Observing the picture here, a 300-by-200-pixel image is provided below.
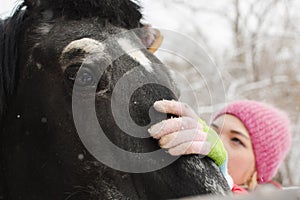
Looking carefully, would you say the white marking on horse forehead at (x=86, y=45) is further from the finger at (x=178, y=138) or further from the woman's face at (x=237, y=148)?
the woman's face at (x=237, y=148)

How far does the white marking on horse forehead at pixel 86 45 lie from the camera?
1888 millimetres

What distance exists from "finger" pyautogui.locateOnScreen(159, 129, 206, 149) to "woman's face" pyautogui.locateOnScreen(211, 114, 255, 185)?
1.44 m

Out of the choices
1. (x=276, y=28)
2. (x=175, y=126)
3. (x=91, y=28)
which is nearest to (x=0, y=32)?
(x=91, y=28)

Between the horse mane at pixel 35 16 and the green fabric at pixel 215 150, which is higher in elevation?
the horse mane at pixel 35 16

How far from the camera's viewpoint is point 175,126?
168 cm

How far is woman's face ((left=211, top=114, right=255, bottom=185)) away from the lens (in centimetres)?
306

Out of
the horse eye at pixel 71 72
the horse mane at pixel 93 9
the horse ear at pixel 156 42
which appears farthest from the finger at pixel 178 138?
the horse ear at pixel 156 42

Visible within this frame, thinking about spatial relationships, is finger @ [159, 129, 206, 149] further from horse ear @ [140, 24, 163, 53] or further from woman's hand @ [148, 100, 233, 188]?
horse ear @ [140, 24, 163, 53]

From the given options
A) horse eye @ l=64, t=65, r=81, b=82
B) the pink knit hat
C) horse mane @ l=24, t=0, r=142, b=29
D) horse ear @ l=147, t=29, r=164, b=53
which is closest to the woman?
the pink knit hat

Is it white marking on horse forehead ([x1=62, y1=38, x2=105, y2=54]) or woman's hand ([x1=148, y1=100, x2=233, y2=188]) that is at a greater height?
white marking on horse forehead ([x1=62, y1=38, x2=105, y2=54])

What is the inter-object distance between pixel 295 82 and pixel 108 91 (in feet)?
21.0

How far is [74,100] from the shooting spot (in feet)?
6.19

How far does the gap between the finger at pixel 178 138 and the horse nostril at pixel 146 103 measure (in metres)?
0.10

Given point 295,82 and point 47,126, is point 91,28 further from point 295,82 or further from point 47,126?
point 295,82
